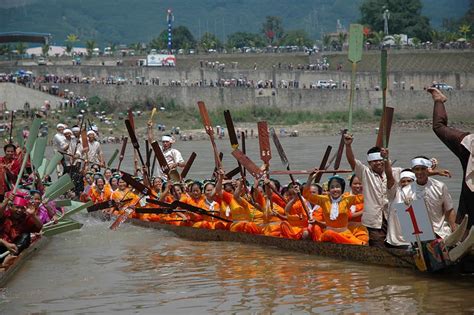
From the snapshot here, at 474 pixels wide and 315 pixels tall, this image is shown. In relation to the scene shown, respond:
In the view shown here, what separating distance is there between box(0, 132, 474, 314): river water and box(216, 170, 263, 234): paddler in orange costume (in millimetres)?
235

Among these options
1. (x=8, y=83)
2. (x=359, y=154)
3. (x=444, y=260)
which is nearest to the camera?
(x=444, y=260)

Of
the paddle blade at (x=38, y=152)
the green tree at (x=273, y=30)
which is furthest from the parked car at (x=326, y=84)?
the green tree at (x=273, y=30)

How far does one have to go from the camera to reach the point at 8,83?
6125 cm

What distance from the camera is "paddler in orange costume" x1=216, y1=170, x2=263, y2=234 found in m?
13.7

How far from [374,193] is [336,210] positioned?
2.58ft

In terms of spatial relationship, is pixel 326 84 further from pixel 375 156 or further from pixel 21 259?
pixel 375 156

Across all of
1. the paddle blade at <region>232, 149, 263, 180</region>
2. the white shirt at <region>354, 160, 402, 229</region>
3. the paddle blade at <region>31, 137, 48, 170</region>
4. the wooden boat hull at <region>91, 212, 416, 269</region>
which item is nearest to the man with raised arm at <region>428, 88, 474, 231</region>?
the white shirt at <region>354, 160, 402, 229</region>

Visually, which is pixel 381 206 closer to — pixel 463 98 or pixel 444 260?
pixel 444 260

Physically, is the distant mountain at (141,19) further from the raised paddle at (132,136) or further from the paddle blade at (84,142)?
the raised paddle at (132,136)

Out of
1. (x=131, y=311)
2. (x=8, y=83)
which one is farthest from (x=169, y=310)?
(x=8, y=83)

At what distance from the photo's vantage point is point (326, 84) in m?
60.8

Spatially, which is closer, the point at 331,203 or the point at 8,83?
the point at 331,203

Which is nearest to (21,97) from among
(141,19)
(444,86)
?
(444,86)

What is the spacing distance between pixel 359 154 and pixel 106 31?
15595 centimetres
